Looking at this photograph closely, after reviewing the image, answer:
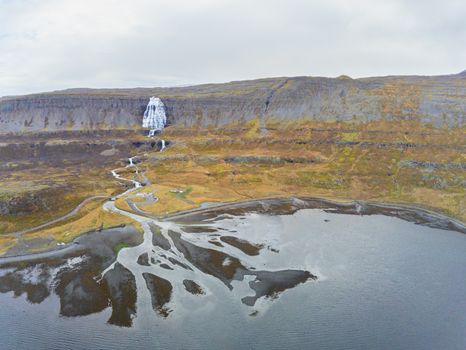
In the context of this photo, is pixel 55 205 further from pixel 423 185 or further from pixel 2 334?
pixel 423 185

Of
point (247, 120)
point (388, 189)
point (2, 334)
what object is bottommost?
point (2, 334)

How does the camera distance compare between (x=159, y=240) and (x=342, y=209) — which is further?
(x=342, y=209)

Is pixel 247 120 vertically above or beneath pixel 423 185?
above

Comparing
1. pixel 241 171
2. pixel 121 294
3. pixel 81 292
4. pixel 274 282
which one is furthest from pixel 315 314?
pixel 241 171

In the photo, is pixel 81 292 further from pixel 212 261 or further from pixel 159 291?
pixel 212 261

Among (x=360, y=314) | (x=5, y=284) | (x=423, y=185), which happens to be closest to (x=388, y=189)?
(x=423, y=185)

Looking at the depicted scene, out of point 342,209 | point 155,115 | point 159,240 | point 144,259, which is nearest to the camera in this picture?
point 144,259
